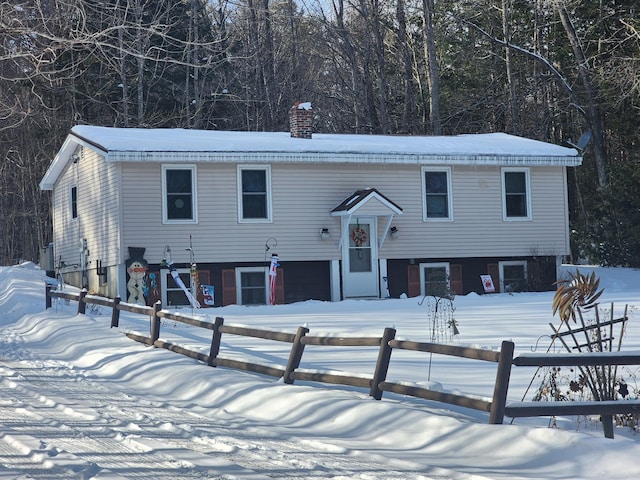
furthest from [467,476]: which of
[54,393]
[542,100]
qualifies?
[542,100]

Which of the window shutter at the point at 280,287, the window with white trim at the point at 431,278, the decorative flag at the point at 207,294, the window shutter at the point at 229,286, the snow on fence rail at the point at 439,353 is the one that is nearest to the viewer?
the snow on fence rail at the point at 439,353

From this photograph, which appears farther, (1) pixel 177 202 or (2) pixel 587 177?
(2) pixel 587 177

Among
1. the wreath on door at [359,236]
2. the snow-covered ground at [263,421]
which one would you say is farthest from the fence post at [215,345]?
the wreath on door at [359,236]

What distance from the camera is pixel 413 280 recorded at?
25.5 metres

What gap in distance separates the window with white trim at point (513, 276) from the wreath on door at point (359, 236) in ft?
14.5

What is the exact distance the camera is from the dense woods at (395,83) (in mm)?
34250

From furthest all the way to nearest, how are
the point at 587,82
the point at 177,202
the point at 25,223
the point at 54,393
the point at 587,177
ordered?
the point at 25,223 → the point at 587,177 → the point at 587,82 → the point at 177,202 → the point at 54,393

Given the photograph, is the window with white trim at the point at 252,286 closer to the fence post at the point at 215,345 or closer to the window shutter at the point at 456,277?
the window shutter at the point at 456,277

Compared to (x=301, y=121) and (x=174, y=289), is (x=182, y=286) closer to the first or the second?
(x=174, y=289)

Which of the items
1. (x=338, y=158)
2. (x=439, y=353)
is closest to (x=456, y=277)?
(x=338, y=158)

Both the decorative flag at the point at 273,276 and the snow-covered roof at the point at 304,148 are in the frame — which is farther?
the decorative flag at the point at 273,276

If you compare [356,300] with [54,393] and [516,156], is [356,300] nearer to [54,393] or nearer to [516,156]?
[516,156]

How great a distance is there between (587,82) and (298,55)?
15.8m

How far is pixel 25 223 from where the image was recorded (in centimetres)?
4797
